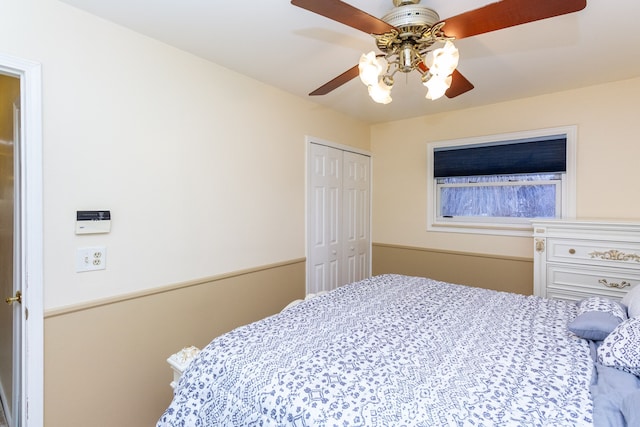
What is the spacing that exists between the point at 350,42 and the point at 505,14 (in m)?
Result: 0.99

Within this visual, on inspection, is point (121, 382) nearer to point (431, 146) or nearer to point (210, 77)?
point (210, 77)

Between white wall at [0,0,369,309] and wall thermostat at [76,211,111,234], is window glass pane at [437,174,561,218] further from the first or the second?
wall thermostat at [76,211,111,234]

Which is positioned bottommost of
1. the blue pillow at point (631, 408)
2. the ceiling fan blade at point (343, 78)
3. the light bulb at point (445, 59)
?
the blue pillow at point (631, 408)

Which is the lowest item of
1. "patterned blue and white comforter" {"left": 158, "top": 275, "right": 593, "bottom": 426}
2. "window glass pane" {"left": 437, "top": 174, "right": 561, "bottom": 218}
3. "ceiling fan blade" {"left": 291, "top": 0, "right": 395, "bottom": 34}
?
"patterned blue and white comforter" {"left": 158, "top": 275, "right": 593, "bottom": 426}

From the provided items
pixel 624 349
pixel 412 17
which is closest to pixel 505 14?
pixel 412 17

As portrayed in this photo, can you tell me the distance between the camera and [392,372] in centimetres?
120

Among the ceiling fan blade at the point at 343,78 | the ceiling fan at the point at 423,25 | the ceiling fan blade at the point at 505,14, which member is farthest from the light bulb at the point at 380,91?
the ceiling fan blade at the point at 505,14

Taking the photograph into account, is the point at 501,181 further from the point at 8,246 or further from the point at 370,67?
the point at 8,246

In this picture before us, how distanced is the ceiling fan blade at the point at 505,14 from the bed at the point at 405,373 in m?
1.29

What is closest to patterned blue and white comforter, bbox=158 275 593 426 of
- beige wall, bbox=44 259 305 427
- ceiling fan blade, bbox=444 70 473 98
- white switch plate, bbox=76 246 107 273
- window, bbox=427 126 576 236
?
beige wall, bbox=44 259 305 427

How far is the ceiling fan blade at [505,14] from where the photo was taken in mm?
1094

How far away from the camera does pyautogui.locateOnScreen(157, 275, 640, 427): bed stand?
3.25ft

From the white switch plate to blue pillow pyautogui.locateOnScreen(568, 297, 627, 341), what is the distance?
2409 millimetres

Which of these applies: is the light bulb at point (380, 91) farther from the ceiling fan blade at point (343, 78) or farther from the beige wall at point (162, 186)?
the beige wall at point (162, 186)
